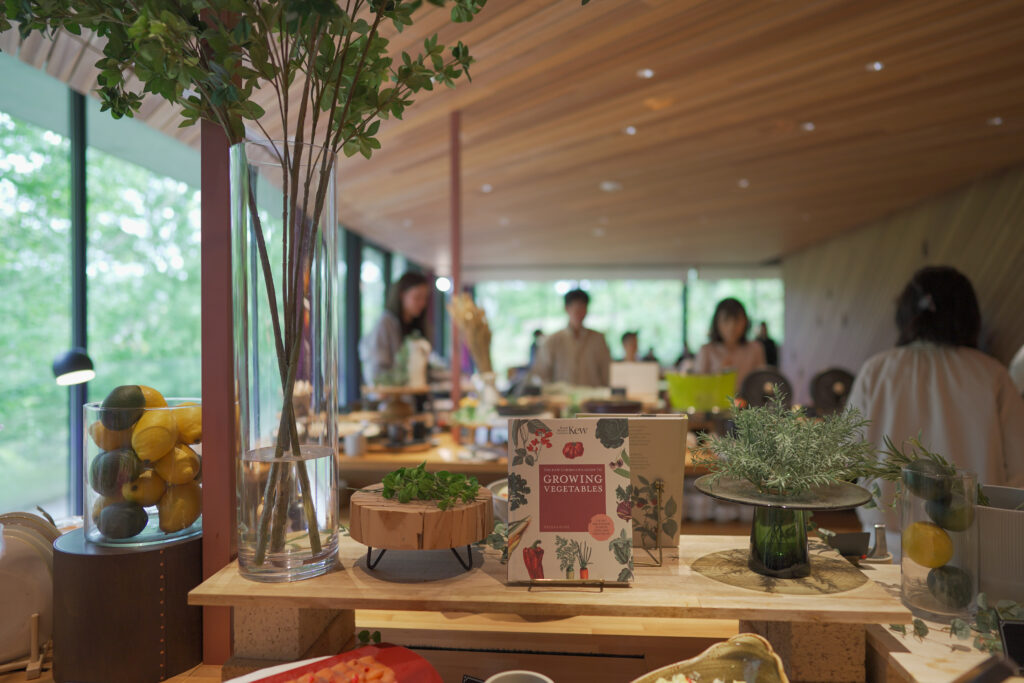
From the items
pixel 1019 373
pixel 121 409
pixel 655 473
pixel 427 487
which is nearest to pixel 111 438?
pixel 121 409

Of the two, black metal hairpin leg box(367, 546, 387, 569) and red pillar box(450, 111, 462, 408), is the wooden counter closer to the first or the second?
black metal hairpin leg box(367, 546, 387, 569)

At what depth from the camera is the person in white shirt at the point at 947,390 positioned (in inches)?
93.0

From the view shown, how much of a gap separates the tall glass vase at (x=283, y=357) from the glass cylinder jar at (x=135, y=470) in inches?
8.3

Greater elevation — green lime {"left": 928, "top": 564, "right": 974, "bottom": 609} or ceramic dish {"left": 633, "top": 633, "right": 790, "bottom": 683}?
green lime {"left": 928, "top": 564, "right": 974, "bottom": 609}

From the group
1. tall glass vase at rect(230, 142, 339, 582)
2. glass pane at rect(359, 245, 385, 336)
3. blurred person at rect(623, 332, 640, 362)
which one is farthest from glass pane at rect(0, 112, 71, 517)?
blurred person at rect(623, 332, 640, 362)

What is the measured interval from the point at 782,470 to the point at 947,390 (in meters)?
1.74

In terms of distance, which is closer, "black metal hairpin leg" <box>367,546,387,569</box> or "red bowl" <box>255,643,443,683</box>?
"red bowl" <box>255,643,443,683</box>

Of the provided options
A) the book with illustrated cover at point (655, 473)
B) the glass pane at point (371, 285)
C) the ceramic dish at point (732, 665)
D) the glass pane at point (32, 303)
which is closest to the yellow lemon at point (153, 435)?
the book with illustrated cover at point (655, 473)

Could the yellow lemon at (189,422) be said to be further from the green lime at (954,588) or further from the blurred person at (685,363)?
A: the blurred person at (685,363)

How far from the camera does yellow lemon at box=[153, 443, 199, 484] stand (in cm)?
127

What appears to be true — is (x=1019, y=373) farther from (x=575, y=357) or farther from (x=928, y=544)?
(x=575, y=357)

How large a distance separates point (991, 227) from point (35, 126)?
22.8ft

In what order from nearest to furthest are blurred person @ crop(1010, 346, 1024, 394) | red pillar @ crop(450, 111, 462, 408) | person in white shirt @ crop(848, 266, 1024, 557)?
1. person in white shirt @ crop(848, 266, 1024, 557)
2. blurred person @ crop(1010, 346, 1024, 394)
3. red pillar @ crop(450, 111, 462, 408)

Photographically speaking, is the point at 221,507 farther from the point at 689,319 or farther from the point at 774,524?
the point at 689,319
